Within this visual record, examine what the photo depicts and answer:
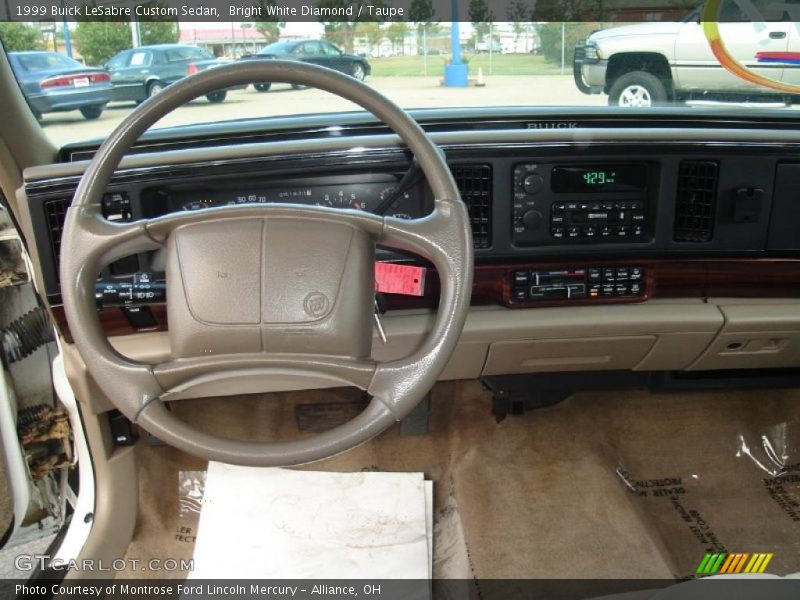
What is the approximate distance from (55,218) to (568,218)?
1286 mm

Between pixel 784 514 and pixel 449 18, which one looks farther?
pixel 784 514

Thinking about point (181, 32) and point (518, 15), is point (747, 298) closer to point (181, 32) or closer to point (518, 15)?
point (518, 15)

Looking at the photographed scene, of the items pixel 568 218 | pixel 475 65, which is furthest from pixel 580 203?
pixel 475 65

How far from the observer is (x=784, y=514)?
2377mm

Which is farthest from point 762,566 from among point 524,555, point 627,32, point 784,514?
point 627,32

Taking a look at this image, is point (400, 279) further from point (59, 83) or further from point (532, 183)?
point (59, 83)

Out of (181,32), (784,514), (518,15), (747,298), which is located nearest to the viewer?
(181,32)

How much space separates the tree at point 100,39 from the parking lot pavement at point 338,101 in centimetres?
12

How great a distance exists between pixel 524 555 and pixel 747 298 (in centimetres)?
102

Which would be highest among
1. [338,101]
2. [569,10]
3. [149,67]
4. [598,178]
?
[569,10]

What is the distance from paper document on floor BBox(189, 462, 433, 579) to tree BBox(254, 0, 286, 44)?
4.49ft

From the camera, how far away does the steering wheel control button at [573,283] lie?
2.00 metres

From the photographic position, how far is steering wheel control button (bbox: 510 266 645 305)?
6.56ft

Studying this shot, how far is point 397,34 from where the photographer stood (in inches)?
72.7
